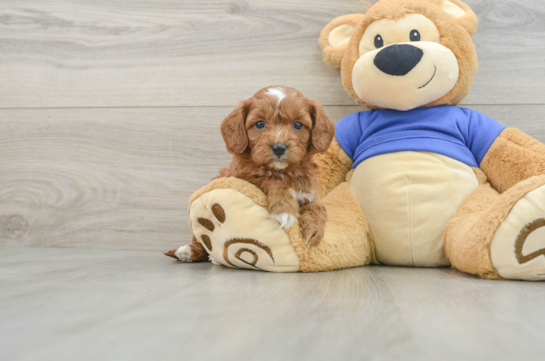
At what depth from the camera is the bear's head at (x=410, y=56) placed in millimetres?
1079

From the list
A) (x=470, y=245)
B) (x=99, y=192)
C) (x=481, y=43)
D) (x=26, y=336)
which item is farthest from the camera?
(x=99, y=192)

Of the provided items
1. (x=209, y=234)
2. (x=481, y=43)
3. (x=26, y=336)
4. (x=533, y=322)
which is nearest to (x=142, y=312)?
(x=26, y=336)

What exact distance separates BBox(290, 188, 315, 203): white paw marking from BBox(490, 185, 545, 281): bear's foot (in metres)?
0.40

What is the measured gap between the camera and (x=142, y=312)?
608 mm

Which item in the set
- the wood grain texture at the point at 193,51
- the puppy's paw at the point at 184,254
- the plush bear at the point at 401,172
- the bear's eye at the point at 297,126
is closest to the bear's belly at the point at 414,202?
the plush bear at the point at 401,172

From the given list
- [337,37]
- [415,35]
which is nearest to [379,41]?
[415,35]

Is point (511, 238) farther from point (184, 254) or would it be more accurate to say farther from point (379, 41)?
point (184, 254)

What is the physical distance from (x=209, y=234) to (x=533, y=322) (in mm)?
666

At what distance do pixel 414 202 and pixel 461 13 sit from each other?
1.97 ft

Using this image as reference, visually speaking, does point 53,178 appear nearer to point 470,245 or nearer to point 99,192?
point 99,192

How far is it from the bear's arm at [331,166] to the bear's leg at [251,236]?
23 centimetres

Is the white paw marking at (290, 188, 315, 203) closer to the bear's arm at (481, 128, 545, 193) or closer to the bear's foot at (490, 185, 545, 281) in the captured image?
the bear's foot at (490, 185, 545, 281)

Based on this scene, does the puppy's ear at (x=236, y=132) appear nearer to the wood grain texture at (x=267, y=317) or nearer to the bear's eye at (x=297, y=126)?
the bear's eye at (x=297, y=126)

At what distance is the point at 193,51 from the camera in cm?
149
